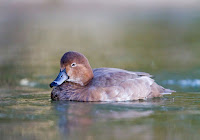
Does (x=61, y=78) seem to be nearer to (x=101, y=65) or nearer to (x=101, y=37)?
(x=101, y=65)

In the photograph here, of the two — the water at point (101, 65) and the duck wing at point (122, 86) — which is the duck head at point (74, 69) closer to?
the duck wing at point (122, 86)

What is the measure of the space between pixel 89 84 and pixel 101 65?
5529 millimetres

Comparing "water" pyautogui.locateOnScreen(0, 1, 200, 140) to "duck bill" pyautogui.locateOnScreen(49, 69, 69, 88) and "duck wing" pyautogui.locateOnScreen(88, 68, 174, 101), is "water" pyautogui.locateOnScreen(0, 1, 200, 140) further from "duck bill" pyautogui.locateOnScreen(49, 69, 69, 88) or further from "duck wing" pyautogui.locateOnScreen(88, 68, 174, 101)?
"duck bill" pyautogui.locateOnScreen(49, 69, 69, 88)

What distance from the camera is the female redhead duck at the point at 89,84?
374 inches

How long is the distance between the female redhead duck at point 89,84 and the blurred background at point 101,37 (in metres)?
1.86

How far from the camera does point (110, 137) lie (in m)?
6.90

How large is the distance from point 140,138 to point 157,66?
8.04m

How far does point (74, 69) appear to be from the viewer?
9.75 metres

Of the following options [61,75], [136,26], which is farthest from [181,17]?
[61,75]

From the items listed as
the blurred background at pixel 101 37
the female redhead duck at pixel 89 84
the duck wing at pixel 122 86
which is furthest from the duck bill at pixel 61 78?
the blurred background at pixel 101 37

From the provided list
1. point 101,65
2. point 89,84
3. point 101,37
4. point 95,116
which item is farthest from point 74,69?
point 101,37

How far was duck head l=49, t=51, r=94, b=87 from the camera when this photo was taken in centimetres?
967

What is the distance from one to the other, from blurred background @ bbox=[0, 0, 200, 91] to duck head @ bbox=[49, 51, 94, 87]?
77.6 inches

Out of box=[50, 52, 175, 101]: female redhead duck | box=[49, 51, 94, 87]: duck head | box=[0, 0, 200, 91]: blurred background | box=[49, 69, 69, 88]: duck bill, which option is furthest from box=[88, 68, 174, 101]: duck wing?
box=[0, 0, 200, 91]: blurred background
